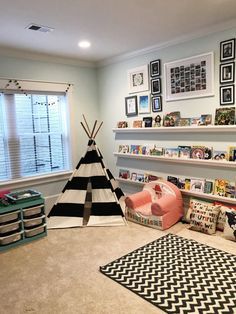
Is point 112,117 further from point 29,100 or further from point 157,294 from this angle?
point 157,294

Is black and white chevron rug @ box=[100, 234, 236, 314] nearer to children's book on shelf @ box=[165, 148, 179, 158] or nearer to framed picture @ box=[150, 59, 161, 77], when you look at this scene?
children's book on shelf @ box=[165, 148, 179, 158]

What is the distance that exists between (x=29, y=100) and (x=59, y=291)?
2.86m

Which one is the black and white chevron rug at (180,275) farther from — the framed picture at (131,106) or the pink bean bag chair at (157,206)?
the framed picture at (131,106)

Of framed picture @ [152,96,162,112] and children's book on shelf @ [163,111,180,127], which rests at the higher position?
framed picture @ [152,96,162,112]

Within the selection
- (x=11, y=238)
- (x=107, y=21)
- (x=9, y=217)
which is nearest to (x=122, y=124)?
(x=107, y=21)

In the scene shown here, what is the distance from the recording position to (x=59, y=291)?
2252mm

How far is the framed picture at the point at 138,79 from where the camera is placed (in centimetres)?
407

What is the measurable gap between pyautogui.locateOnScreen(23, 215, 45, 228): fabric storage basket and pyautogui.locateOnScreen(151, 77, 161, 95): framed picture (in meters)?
2.34

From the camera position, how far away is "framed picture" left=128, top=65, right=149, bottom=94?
407cm

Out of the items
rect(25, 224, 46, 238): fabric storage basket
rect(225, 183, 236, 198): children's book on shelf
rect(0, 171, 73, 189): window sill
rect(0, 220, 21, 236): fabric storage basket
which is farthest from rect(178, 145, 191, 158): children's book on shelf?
rect(0, 220, 21, 236): fabric storage basket

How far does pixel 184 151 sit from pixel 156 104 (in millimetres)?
835

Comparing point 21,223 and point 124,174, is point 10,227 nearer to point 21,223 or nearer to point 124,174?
point 21,223

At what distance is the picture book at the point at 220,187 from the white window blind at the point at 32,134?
2.45 metres

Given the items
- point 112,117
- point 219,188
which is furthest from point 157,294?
point 112,117
